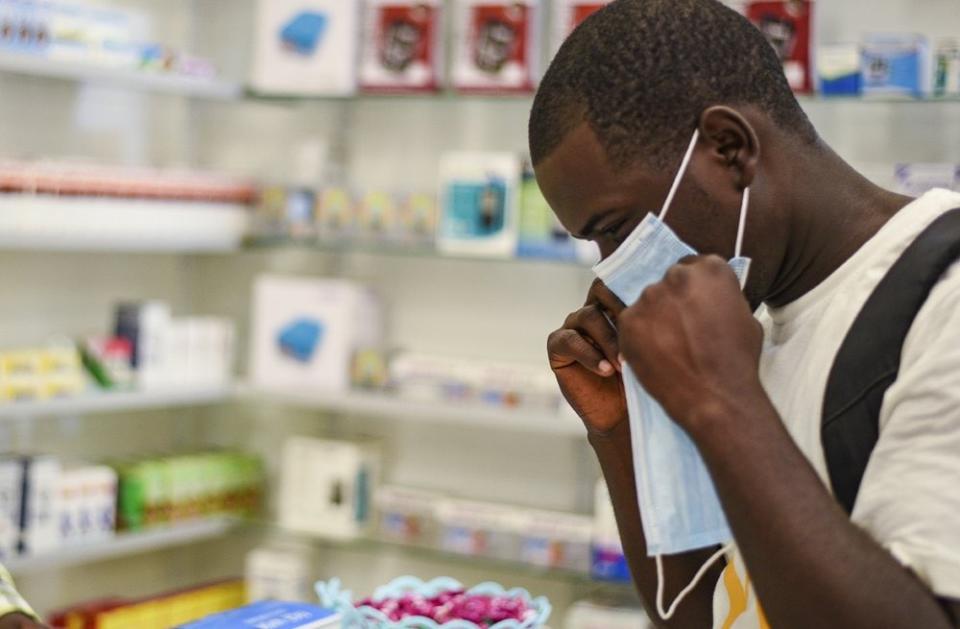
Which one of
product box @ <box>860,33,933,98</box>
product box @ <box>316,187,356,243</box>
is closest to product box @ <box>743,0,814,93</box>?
product box @ <box>860,33,933,98</box>

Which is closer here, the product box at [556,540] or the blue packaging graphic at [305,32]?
the product box at [556,540]

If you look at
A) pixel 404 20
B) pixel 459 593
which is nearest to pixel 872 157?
pixel 404 20

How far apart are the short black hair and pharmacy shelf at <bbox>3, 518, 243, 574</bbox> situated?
2.93 m

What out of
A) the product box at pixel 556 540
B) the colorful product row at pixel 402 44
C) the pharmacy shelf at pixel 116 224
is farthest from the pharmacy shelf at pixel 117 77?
the product box at pixel 556 540

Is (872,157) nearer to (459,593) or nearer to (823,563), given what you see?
(459,593)

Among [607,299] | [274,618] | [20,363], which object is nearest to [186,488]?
[20,363]

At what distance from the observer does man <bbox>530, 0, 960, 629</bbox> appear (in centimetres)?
114

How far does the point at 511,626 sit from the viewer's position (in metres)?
1.68

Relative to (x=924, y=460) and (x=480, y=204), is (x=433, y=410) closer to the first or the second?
(x=480, y=204)

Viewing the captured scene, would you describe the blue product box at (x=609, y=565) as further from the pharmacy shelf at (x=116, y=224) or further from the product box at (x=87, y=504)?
the pharmacy shelf at (x=116, y=224)

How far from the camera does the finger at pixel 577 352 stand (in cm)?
166

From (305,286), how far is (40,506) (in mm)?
1119

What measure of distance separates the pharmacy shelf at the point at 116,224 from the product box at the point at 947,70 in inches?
92.3

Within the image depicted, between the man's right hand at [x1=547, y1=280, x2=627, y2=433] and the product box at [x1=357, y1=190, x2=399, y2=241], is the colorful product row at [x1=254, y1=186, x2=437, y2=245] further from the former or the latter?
the man's right hand at [x1=547, y1=280, x2=627, y2=433]
